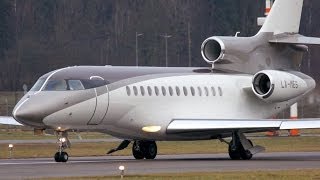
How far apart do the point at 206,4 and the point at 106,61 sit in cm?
921

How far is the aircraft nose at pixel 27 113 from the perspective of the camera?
34281 mm

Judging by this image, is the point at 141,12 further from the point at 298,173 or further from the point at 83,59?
the point at 298,173

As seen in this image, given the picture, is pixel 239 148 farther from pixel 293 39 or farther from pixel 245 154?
pixel 293 39

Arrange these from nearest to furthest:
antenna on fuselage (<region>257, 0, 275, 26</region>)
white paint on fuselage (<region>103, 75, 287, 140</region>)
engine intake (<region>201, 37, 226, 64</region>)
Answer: white paint on fuselage (<region>103, 75, 287, 140</region>), engine intake (<region>201, 37, 226, 64</region>), antenna on fuselage (<region>257, 0, 275, 26</region>)

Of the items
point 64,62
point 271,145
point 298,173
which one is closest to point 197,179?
point 298,173

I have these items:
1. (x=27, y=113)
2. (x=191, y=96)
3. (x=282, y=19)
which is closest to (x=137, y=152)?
(x=191, y=96)

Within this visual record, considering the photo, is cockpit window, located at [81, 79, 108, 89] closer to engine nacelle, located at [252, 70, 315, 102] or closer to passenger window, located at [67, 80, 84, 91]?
passenger window, located at [67, 80, 84, 91]

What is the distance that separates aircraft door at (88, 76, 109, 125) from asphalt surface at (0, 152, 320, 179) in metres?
1.49

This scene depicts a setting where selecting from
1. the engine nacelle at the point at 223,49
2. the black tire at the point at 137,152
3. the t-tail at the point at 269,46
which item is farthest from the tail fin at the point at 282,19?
the black tire at the point at 137,152

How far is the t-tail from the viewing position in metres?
40.9

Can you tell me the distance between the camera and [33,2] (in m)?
77.1

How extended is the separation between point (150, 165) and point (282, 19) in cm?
1098

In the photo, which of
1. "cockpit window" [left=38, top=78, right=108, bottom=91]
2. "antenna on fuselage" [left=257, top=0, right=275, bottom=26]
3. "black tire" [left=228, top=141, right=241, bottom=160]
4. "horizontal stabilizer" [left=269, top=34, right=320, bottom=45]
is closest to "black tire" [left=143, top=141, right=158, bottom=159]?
"black tire" [left=228, top=141, right=241, bottom=160]

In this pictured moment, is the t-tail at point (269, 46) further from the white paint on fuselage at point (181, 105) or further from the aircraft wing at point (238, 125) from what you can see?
the aircraft wing at point (238, 125)
